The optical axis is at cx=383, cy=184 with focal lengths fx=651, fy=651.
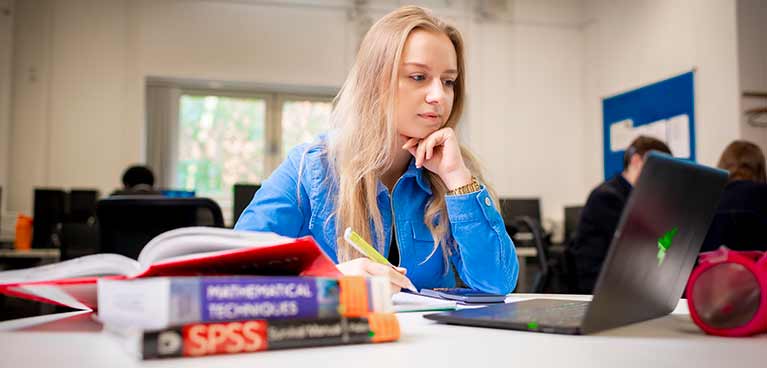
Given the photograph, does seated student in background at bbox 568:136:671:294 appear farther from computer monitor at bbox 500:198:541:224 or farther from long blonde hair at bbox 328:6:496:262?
computer monitor at bbox 500:198:541:224

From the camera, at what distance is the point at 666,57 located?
19.7 ft

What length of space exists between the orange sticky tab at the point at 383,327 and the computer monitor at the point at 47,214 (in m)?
4.47

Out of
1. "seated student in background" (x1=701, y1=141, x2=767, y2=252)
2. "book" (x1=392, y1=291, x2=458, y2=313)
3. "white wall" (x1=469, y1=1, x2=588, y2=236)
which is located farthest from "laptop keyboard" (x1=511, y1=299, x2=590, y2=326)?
"white wall" (x1=469, y1=1, x2=588, y2=236)

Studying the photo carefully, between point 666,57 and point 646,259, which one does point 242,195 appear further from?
point 666,57

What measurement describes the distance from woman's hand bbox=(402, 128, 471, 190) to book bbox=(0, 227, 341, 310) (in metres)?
0.72

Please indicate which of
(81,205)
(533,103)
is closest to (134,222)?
(81,205)

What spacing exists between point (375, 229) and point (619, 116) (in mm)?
5780

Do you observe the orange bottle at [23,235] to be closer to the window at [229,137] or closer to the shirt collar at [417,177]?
the window at [229,137]

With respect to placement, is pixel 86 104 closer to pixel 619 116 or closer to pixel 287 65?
pixel 287 65

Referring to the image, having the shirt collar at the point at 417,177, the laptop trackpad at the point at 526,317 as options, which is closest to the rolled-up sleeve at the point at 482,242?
the shirt collar at the point at 417,177

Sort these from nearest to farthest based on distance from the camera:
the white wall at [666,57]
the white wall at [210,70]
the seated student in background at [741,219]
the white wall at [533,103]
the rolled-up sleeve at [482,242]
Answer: the rolled-up sleeve at [482,242] → the seated student in background at [741,219] → the white wall at [666,57] → the white wall at [210,70] → the white wall at [533,103]

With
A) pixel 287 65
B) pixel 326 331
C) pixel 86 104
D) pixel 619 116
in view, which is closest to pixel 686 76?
pixel 619 116

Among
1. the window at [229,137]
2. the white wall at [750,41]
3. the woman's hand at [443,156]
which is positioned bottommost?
the woman's hand at [443,156]

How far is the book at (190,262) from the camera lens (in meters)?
0.60
